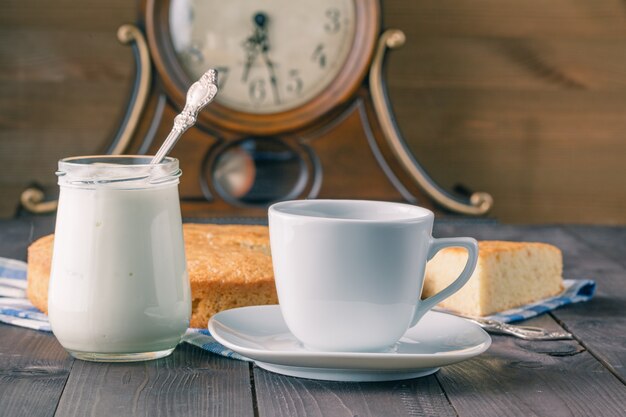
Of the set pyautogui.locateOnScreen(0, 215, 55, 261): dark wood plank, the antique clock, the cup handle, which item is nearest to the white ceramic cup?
the cup handle

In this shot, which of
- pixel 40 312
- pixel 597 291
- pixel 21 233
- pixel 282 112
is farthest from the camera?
pixel 282 112

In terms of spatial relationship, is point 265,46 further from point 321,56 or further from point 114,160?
point 114,160

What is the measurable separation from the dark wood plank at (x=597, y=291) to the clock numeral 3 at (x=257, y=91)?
39cm

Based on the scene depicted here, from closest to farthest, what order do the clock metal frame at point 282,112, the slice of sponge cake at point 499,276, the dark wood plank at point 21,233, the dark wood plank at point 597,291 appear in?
1. the dark wood plank at point 597,291
2. the slice of sponge cake at point 499,276
3. the dark wood plank at point 21,233
4. the clock metal frame at point 282,112

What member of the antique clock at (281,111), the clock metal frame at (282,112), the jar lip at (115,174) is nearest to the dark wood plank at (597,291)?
the antique clock at (281,111)

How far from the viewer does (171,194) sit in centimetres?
80

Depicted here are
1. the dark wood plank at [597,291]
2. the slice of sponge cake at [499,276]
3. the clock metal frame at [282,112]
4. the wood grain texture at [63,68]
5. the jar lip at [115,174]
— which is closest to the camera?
the jar lip at [115,174]

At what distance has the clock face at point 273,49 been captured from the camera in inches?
66.2

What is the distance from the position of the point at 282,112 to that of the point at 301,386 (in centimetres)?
101

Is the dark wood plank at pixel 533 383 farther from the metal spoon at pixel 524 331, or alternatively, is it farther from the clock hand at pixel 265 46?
the clock hand at pixel 265 46

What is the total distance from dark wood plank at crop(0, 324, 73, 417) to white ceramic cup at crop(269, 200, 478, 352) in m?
0.19

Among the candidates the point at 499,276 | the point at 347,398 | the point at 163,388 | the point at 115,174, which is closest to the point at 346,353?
the point at 347,398

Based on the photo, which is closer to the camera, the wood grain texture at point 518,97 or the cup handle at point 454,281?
the cup handle at point 454,281

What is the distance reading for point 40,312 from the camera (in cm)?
94
